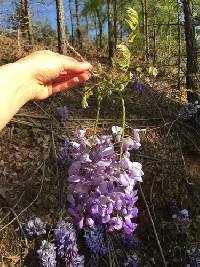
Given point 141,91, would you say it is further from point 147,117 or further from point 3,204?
point 3,204

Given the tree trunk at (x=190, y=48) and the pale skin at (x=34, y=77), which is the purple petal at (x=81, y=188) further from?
the tree trunk at (x=190, y=48)

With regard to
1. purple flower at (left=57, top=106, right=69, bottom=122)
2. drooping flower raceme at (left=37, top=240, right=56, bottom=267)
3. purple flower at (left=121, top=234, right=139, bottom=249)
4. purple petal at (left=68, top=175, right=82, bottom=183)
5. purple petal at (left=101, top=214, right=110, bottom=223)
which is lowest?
purple flower at (left=121, top=234, right=139, bottom=249)

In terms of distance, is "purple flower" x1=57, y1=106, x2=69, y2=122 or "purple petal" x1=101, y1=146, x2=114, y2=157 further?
"purple flower" x1=57, y1=106, x2=69, y2=122

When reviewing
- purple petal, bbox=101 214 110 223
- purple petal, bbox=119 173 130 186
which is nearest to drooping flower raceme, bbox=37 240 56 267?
purple petal, bbox=101 214 110 223

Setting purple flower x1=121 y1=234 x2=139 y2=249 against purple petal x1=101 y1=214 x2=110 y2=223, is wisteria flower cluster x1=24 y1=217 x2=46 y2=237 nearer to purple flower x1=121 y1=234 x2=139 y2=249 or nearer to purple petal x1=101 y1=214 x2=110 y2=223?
purple flower x1=121 y1=234 x2=139 y2=249

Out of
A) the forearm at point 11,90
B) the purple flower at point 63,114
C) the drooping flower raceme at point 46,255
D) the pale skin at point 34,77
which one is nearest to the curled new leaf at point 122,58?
the pale skin at point 34,77

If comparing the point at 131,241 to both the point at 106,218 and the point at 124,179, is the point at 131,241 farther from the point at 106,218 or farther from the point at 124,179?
the point at 124,179

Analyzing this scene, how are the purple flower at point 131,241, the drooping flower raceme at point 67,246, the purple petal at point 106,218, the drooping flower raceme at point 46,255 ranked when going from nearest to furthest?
the purple petal at point 106,218 → the drooping flower raceme at point 46,255 → the drooping flower raceme at point 67,246 → the purple flower at point 131,241
